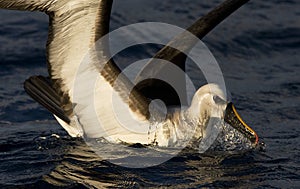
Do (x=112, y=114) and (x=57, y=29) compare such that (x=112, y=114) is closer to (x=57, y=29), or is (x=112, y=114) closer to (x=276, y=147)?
(x=57, y=29)

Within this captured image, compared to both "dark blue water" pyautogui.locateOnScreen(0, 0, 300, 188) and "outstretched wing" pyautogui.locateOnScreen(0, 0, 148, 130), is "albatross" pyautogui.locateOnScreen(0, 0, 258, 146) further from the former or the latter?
"dark blue water" pyautogui.locateOnScreen(0, 0, 300, 188)

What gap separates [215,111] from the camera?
8156 mm

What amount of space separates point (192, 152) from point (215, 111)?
52 cm

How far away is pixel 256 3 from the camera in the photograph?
13.9m

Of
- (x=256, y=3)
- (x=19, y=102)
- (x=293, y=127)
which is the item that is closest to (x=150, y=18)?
(x=256, y=3)

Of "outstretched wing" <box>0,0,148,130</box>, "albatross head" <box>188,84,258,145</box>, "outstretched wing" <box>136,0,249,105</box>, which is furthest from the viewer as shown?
"albatross head" <box>188,84,258,145</box>

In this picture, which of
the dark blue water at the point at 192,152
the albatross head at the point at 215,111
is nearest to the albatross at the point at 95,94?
the albatross head at the point at 215,111

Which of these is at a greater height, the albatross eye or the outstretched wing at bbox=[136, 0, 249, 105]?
the outstretched wing at bbox=[136, 0, 249, 105]

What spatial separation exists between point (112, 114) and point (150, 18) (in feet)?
17.6

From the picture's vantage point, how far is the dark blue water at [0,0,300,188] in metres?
7.22

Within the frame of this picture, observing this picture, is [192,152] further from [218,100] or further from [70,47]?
[70,47]

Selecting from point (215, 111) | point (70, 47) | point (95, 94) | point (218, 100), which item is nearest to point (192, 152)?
point (215, 111)

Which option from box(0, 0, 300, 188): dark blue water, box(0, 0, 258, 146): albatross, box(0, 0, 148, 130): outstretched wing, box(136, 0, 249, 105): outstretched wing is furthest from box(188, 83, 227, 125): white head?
box(0, 0, 148, 130): outstretched wing

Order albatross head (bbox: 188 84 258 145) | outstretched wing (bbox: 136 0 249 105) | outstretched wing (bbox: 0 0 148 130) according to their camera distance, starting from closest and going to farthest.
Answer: outstretched wing (bbox: 0 0 148 130) → outstretched wing (bbox: 136 0 249 105) → albatross head (bbox: 188 84 258 145)
